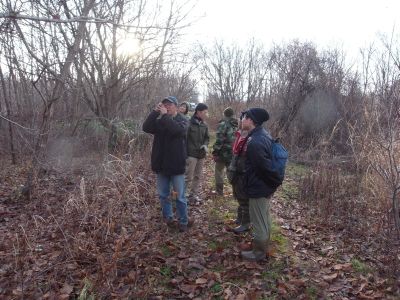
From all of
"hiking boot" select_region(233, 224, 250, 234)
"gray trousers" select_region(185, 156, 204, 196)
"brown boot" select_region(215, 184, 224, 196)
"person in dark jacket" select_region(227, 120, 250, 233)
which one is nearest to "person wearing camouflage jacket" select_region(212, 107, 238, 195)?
"gray trousers" select_region(185, 156, 204, 196)

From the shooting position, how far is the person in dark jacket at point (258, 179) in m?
3.92

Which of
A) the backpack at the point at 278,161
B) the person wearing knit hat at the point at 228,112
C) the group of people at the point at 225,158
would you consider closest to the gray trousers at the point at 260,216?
the group of people at the point at 225,158

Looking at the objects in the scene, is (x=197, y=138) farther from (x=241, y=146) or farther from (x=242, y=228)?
(x=242, y=228)

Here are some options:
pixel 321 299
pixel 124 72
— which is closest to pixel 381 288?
pixel 321 299

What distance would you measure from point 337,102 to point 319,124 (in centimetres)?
105

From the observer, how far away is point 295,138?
479 inches

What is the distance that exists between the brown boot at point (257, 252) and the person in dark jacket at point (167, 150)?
1133 mm

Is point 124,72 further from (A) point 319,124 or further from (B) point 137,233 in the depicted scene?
(A) point 319,124

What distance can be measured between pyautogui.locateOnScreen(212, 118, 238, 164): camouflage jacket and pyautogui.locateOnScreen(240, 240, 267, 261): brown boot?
90.8 inches

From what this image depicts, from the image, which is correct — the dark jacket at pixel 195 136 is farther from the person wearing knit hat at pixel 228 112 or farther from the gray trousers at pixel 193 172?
the person wearing knit hat at pixel 228 112

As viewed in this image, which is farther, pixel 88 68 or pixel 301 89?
pixel 301 89

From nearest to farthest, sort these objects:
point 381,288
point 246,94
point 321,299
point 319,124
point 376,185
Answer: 1. point 321,299
2. point 381,288
3. point 376,185
4. point 319,124
5. point 246,94

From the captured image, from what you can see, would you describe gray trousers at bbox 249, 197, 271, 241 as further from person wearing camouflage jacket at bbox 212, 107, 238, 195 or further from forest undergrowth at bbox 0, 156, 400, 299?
person wearing camouflage jacket at bbox 212, 107, 238, 195

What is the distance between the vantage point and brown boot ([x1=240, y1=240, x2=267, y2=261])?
13.6 feet
